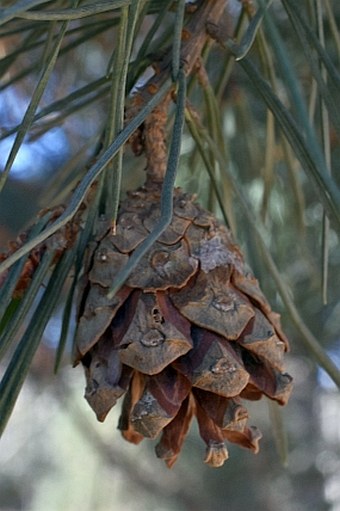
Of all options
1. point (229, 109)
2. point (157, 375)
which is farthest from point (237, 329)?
point (229, 109)

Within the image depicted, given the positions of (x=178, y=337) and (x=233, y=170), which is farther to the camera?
(x=233, y=170)

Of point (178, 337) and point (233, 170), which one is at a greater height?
point (233, 170)

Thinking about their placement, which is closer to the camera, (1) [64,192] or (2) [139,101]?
(2) [139,101]

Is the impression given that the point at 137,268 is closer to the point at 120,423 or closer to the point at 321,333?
the point at 120,423
